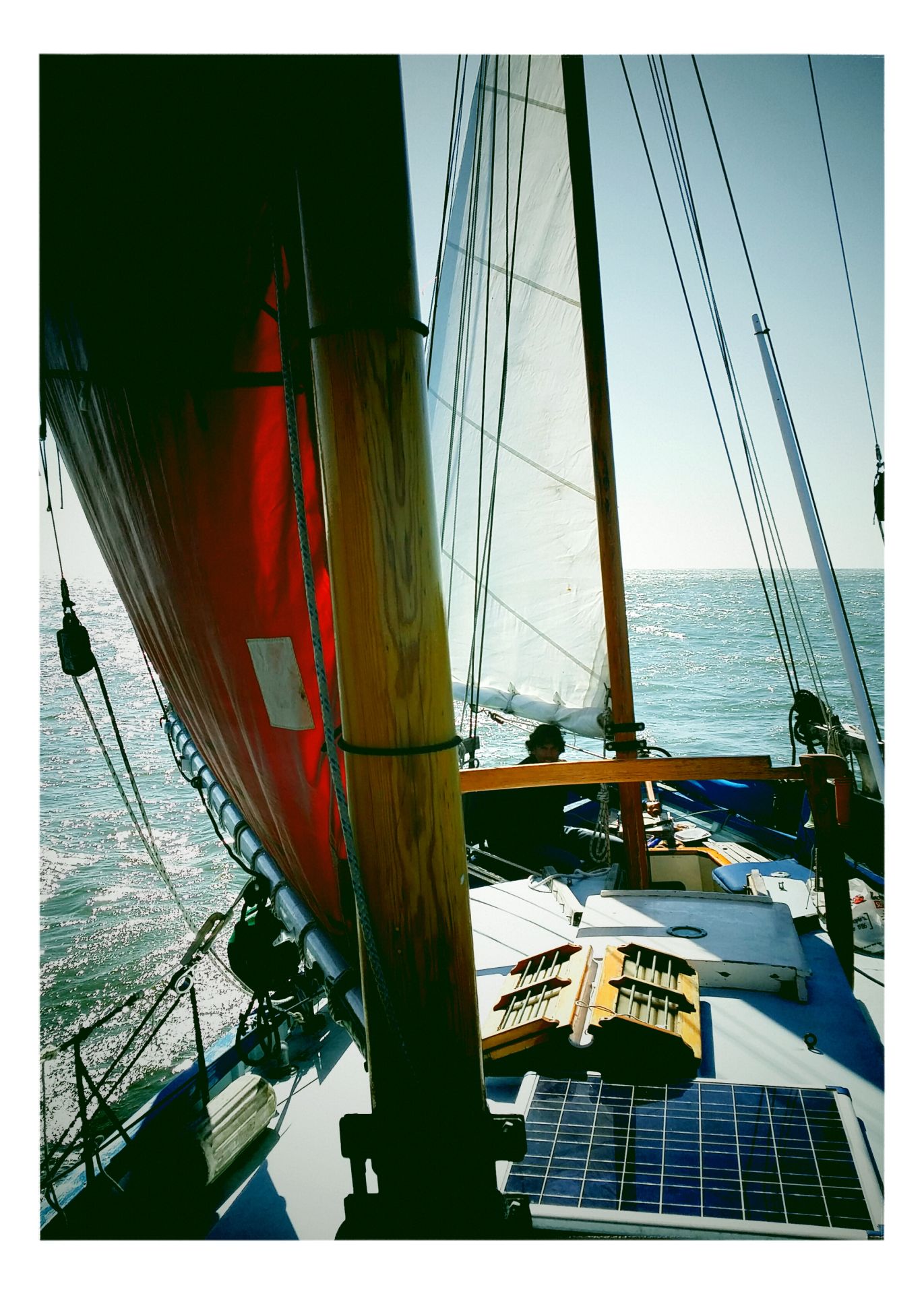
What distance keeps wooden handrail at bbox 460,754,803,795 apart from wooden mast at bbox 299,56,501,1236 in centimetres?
110

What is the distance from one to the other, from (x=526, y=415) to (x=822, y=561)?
2.53 m

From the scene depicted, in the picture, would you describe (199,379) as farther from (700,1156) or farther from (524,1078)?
(700,1156)

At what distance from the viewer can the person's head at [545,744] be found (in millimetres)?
4453

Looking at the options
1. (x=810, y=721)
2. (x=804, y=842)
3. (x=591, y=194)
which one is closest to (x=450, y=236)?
(x=591, y=194)

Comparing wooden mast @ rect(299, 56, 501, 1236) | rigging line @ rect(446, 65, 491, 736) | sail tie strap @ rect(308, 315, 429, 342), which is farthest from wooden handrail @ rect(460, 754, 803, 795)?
rigging line @ rect(446, 65, 491, 736)

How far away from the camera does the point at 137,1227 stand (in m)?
1.49

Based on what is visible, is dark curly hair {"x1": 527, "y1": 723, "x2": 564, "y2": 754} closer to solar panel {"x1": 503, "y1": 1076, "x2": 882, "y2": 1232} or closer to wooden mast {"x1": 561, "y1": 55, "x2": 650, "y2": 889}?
wooden mast {"x1": 561, "y1": 55, "x2": 650, "y2": 889}

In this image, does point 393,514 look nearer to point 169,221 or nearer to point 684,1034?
point 169,221

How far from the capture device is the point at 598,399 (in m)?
3.19

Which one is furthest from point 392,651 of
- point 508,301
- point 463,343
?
point 463,343

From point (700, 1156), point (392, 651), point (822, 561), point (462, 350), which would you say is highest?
point (462, 350)

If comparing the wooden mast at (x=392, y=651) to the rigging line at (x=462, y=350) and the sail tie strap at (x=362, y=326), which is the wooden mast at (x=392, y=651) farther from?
the rigging line at (x=462, y=350)

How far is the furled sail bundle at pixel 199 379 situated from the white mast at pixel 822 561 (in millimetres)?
2271

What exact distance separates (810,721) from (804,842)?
8.14 feet
